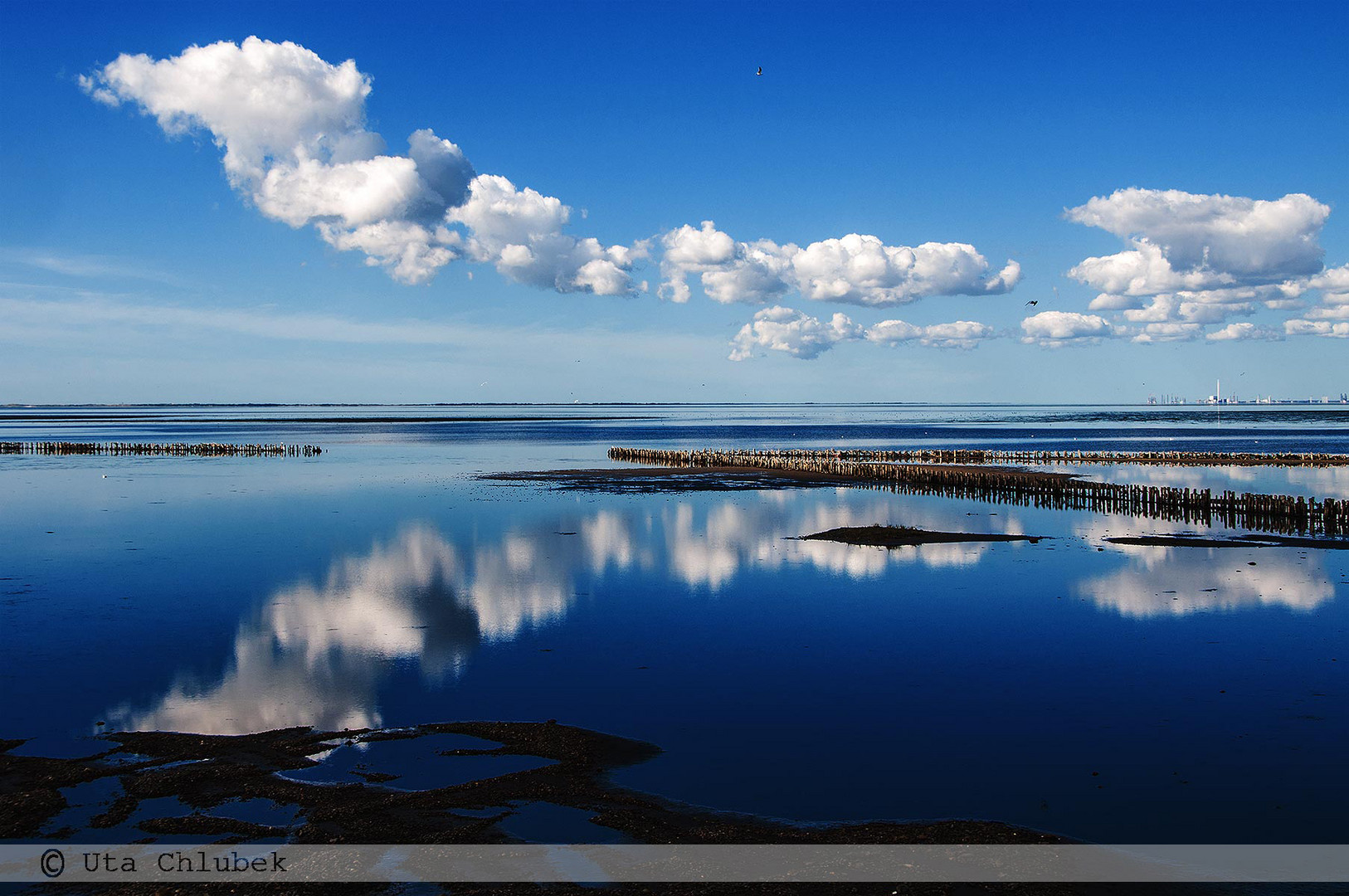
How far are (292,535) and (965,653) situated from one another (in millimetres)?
29075

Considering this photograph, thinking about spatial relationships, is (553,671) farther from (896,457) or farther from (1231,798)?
(896,457)

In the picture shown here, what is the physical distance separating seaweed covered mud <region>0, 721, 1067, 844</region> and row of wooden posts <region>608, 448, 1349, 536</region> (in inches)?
1445

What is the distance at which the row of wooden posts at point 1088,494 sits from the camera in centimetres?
4138

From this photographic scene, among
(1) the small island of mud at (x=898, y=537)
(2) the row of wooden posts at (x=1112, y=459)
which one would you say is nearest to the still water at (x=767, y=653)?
(1) the small island of mud at (x=898, y=537)

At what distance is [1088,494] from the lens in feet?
171

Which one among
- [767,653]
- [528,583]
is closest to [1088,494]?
[528,583]

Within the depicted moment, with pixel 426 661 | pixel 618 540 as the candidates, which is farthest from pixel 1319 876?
pixel 618 540

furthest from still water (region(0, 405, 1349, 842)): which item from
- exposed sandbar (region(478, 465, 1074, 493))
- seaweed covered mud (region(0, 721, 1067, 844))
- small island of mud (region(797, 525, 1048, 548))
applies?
exposed sandbar (region(478, 465, 1074, 493))

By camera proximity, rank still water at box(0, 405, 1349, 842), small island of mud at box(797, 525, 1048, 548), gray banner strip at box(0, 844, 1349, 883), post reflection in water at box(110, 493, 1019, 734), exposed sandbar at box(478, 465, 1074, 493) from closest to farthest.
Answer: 1. gray banner strip at box(0, 844, 1349, 883)
2. still water at box(0, 405, 1349, 842)
3. post reflection in water at box(110, 493, 1019, 734)
4. small island of mud at box(797, 525, 1048, 548)
5. exposed sandbar at box(478, 465, 1074, 493)

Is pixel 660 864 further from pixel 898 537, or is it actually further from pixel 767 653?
pixel 898 537

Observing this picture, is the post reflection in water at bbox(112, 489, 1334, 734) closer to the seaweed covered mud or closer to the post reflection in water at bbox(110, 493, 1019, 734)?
the post reflection in water at bbox(110, 493, 1019, 734)

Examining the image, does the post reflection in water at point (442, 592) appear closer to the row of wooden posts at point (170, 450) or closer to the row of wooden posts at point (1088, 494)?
the row of wooden posts at point (1088, 494)

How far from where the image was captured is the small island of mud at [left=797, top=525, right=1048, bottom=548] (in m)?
36.7

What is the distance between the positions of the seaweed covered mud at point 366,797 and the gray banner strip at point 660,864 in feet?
0.93
